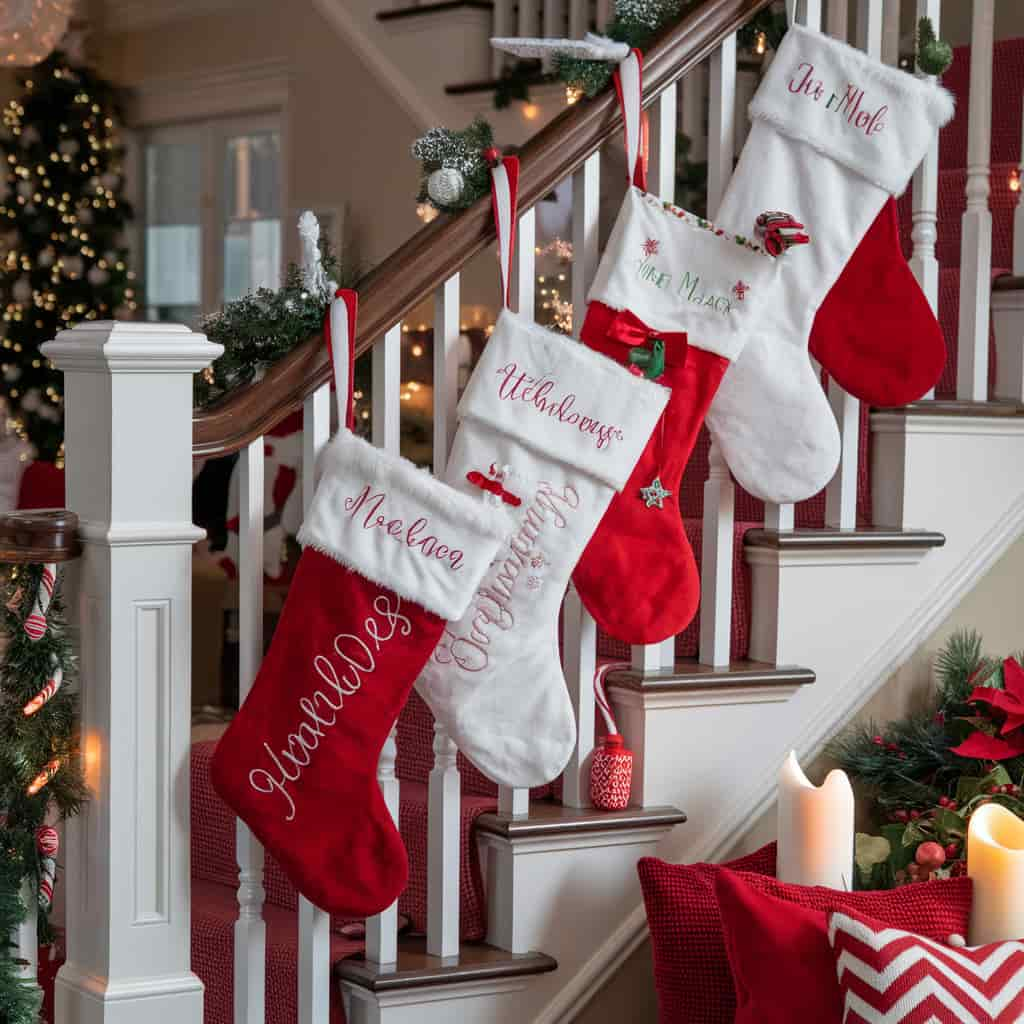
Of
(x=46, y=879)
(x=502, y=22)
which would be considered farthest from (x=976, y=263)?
(x=502, y=22)

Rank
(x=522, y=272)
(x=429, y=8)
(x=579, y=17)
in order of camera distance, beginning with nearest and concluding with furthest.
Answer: (x=522, y=272) < (x=579, y=17) < (x=429, y=8)

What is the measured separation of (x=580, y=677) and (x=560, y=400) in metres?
0.43

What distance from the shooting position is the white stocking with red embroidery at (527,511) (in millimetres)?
2078

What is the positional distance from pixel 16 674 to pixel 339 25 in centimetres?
410

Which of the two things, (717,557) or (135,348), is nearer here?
(135,348)

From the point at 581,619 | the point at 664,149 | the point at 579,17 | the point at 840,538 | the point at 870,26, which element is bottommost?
the point at 581,619

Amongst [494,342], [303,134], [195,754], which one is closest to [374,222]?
[303,134]

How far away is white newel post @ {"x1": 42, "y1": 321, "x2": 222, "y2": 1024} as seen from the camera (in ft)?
6.24

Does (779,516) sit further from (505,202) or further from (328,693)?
(328,693)

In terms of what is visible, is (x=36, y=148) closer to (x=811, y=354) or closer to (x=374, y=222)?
(x=374, y=222)

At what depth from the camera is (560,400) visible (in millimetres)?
2105

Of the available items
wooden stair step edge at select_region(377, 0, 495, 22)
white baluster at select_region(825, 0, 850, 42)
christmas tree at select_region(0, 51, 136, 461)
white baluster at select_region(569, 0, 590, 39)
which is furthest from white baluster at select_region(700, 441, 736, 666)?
christmas tree at select_region(0, 51, 136, 461)

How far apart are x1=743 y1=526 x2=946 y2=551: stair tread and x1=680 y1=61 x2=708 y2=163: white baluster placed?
6.59 feet

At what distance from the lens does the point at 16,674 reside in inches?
73.4
